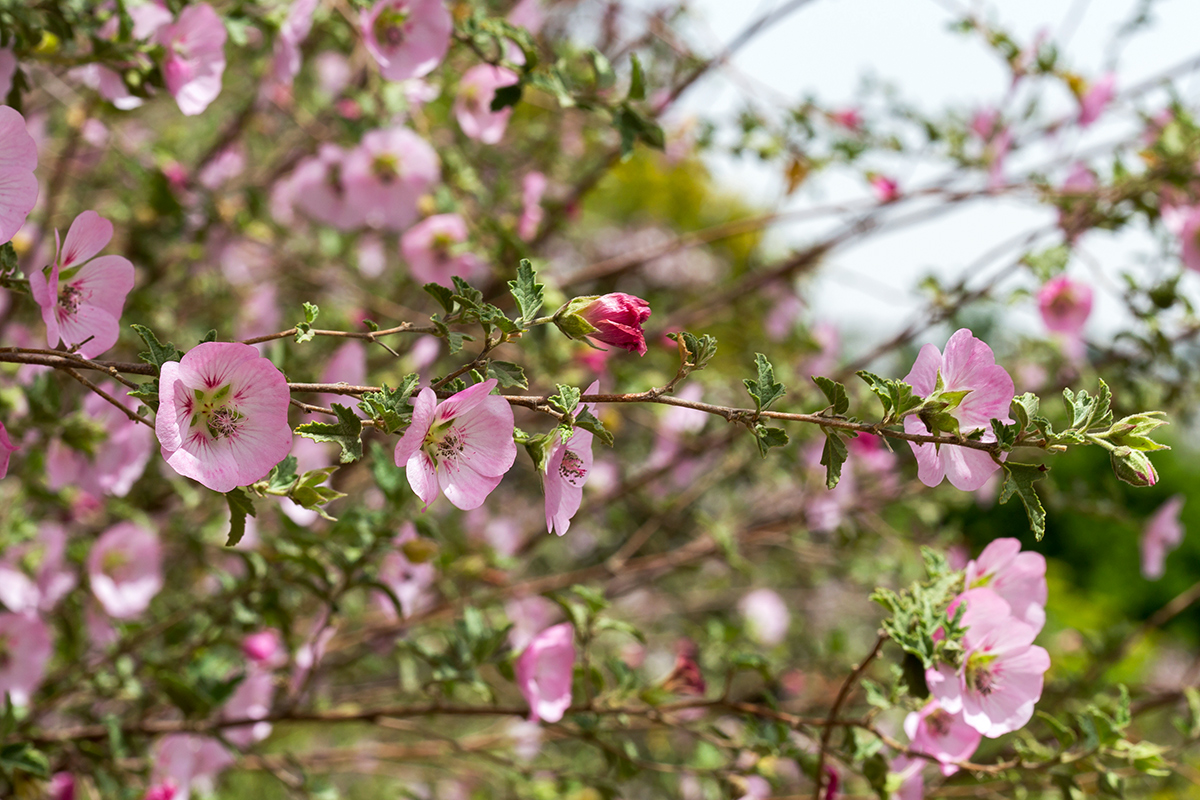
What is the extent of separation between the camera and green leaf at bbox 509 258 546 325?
0.73 meters

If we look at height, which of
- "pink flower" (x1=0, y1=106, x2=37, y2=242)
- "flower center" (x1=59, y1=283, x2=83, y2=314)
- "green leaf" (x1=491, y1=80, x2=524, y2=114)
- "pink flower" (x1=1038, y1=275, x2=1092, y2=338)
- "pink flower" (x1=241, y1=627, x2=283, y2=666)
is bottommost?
"pink flower" (x1=241, y1=627, x2=283, y2=666)

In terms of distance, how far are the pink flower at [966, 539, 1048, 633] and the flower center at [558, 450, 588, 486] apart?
452mm

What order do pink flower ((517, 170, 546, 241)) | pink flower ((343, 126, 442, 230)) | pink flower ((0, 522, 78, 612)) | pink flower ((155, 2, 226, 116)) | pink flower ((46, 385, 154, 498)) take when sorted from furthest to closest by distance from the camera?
pink flower ((517, 170, 546, 241)) < pink flower ((343, 126, 442, 230)) < pink flower ((0, 522, 78, 612)) < pink flower ((46, 385, 154, 498)) < pink flower ((155, 2, 226, 116))

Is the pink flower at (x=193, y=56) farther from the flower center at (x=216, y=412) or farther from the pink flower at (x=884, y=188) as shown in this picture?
the pink flower at (x=884, y=188)

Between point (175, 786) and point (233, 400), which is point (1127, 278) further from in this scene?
point (175, 786)

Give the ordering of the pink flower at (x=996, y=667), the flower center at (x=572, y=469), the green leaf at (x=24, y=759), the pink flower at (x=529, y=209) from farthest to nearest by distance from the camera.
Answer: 1. the pink flower at (x=529, y=209)
2. the green leaf at (x=24, y=759)
3. the pink flower at (x=996, y=667)
4. the flower center at (x=572, y=469)

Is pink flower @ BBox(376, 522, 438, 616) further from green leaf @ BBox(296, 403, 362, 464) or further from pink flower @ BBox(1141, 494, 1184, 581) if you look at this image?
pink flower @ BBox(1141, 494, 1184, 581)

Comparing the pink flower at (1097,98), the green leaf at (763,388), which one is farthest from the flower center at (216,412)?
the pink flower at (1097,98)

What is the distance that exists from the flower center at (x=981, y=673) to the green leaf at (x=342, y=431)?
0.65m

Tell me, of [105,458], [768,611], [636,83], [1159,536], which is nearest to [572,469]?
[636,83]

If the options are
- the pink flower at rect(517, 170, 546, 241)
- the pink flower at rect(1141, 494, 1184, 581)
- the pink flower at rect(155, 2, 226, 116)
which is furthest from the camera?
the pink flower at rect(1141, 494, 1184, 581)

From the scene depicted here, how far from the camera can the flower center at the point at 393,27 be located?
1.21 m

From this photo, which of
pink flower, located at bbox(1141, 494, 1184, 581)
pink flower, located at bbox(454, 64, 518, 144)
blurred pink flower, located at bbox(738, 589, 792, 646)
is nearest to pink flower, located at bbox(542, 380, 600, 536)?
pink flower, located at bbox(454, 64, 518, 144)

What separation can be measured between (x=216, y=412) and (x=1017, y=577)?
2.71 feet
